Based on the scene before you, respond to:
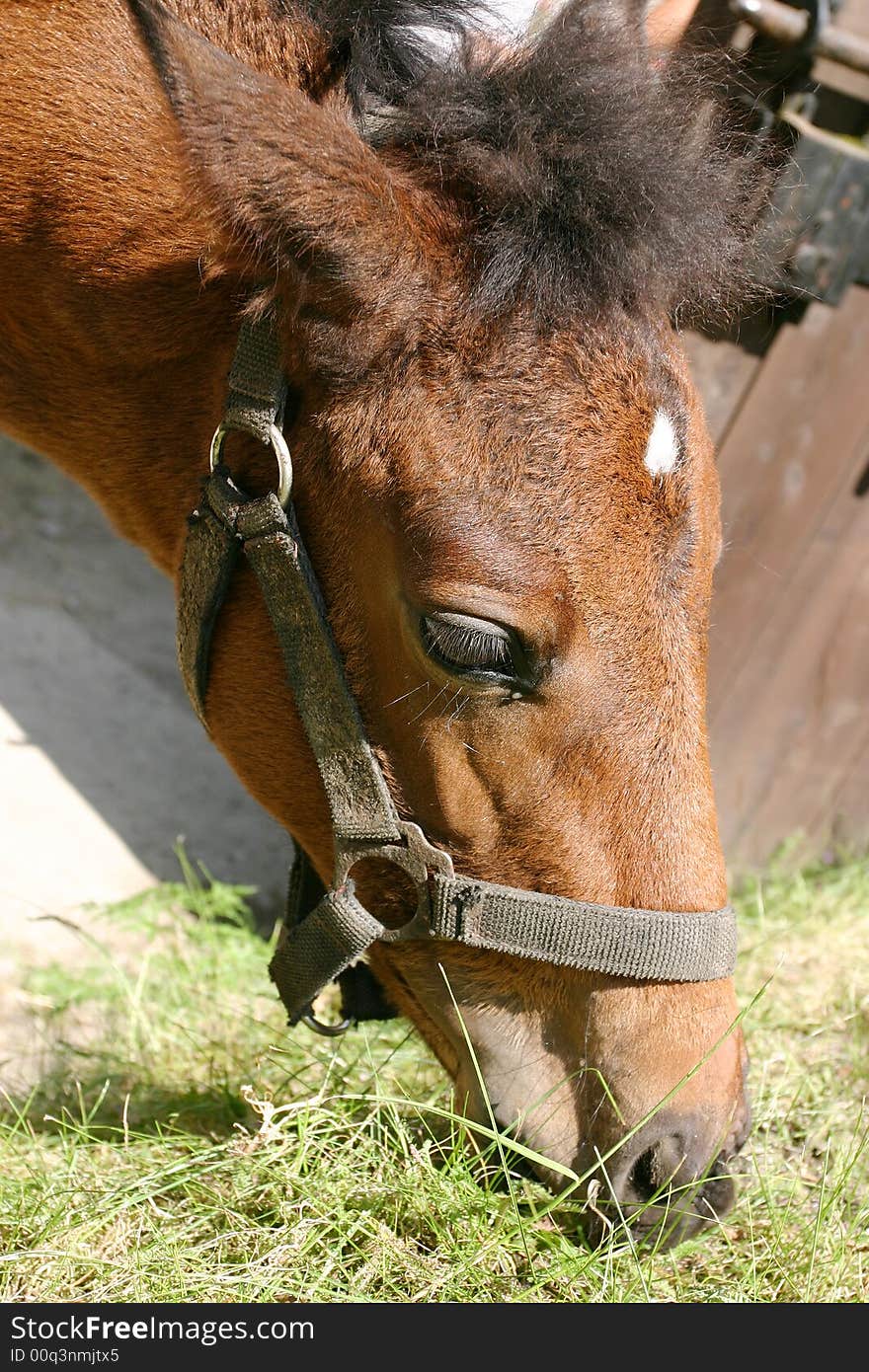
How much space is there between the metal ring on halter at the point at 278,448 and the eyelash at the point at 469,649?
31 cm

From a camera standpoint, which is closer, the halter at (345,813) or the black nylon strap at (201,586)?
the halter at (345,813)

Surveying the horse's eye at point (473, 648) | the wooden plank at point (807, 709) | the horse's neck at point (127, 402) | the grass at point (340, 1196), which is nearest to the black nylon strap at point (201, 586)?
the horse's neck at point (127, 402)

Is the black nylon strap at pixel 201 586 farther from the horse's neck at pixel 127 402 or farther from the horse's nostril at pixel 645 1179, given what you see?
the horse's nostril at pixel 645 1179

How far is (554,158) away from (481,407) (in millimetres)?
401

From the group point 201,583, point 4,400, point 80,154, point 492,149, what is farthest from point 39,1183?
point 492,149

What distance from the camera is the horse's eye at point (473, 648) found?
1.65 meters

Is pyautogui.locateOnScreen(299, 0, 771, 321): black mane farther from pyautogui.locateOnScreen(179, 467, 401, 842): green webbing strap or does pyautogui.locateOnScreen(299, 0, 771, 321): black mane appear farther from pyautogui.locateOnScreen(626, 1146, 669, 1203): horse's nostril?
pyautogui.locateOnScreen(626, 1146, 669, 1203): horse's nostril

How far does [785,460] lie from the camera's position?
11.7 feet

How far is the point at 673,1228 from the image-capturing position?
1.89m

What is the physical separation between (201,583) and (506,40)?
1.04m

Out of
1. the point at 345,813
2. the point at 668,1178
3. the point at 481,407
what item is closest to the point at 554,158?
the point at 481,407

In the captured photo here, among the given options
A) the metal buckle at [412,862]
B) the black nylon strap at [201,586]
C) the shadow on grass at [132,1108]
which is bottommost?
the shadow on grass at [132,1108]

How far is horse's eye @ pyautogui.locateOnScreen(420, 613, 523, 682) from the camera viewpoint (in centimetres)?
165

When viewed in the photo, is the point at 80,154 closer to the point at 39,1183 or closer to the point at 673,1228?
the point at 39,1183
